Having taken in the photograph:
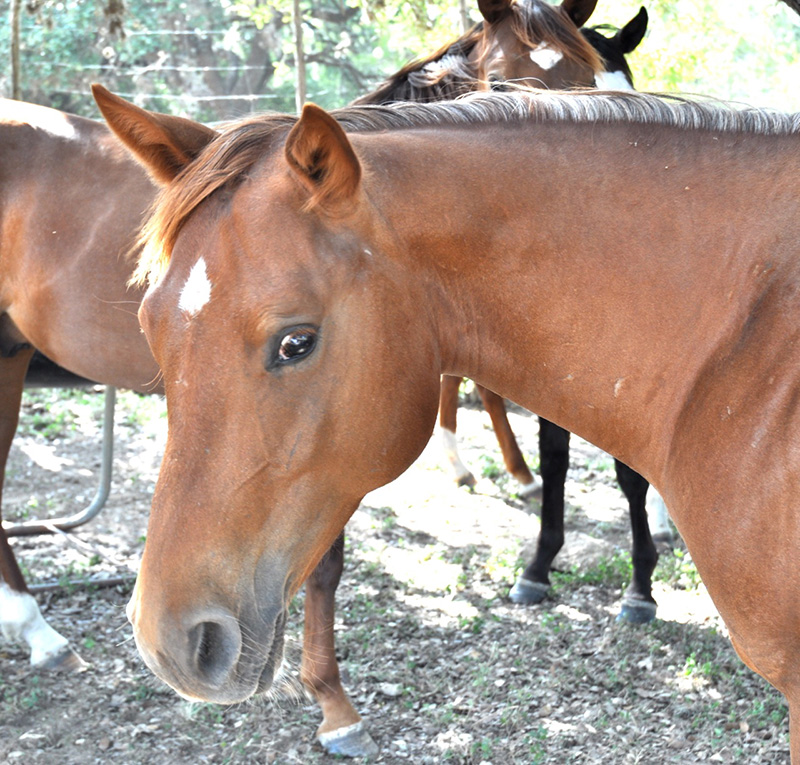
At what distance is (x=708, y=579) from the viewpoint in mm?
1573

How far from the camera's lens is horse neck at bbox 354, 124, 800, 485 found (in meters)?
1.61

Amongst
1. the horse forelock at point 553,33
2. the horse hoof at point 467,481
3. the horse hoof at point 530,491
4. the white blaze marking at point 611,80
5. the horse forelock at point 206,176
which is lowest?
the horse hoof at point 467,481

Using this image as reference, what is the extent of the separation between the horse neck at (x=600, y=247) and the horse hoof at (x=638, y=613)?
211 cm

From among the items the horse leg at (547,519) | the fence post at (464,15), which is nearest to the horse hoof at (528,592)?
the horse leg at (547,519)

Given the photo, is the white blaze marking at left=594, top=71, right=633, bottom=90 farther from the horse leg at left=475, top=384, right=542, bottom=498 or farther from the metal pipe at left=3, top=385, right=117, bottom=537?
the metal pipe at left=3, top=385, right=117, bottom=537

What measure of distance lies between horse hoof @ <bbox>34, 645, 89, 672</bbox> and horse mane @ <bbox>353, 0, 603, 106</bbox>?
8.54 feet

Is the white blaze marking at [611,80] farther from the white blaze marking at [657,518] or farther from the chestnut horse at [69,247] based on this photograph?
the white blaze marking at [657,518]

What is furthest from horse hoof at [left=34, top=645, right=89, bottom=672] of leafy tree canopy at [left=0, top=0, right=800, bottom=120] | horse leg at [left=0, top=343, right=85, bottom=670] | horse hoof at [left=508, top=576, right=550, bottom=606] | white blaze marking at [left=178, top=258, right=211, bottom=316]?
leafy tree canopy at [left=0, top=0, right=800, bottom=120]

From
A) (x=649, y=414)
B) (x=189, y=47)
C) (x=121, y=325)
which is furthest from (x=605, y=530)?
(x=189, y=47)

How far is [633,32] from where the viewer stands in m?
4.09

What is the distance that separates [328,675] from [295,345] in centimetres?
176

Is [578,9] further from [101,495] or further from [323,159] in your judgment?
[101,495]

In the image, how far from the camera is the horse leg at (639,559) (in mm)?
3623

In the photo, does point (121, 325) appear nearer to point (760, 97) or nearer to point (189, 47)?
point (189, 47)
